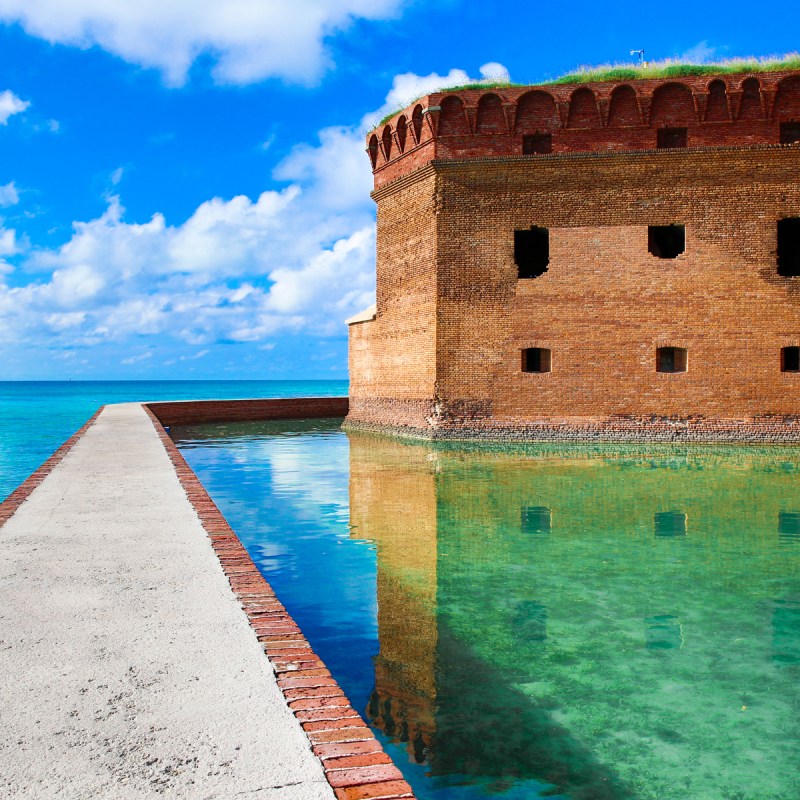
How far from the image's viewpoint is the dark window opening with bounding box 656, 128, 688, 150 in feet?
53.7

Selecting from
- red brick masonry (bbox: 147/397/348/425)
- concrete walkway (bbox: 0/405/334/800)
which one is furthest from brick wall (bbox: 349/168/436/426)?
concrete walkway (bbox: 0/405/334/800)

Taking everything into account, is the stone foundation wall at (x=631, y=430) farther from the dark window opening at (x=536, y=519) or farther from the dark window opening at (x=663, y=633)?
the dark window opening at (x=663, y=633)

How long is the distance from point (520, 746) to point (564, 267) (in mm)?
14526

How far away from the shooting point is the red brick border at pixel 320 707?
2.23 meters

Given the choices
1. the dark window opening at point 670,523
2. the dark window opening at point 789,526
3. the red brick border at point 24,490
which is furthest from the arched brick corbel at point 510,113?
the red brick border at point 24,490

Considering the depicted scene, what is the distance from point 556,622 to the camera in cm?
483

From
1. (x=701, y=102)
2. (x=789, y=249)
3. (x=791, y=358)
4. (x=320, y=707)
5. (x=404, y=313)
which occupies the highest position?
(x=701, y=102)

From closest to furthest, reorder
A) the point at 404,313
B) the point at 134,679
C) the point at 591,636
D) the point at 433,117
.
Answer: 1. the point at 134,679
2. the point at 591,636
3. the point at 433,117
4. the point at 404,313

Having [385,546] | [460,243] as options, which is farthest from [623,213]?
[385,546]

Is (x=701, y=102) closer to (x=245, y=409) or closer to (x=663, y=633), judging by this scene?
(x=663, y=633)

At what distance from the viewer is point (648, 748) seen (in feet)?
10.6

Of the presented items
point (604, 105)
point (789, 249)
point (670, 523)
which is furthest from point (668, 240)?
point (670, 523)

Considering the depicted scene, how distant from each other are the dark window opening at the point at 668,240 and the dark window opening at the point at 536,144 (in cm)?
319

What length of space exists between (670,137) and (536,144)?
2881 mm
